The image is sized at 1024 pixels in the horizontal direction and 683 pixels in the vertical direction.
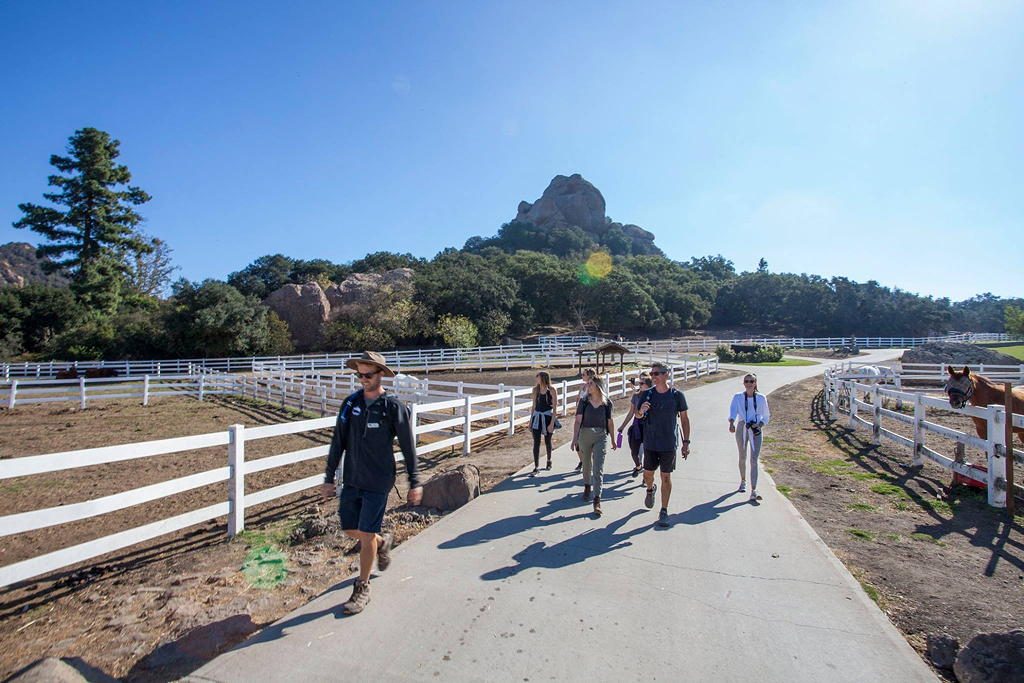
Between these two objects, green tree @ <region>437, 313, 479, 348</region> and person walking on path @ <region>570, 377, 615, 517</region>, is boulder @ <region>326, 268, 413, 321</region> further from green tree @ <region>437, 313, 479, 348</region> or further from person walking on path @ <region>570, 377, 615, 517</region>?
person walking on path @ <region>570, 377, 615, 517</region>

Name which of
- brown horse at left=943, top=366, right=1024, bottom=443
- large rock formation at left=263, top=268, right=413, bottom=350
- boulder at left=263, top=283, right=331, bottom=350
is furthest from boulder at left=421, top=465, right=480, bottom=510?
boulder at left=263, top=283, right=331, bottom=350

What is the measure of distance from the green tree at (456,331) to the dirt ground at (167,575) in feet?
131

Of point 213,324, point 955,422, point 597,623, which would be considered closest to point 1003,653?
point 597,623

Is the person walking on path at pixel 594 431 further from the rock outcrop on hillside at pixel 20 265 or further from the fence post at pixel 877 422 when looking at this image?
the rock outcrop on hillside at pixel 20 265

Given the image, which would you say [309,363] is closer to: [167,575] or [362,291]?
[362,291]

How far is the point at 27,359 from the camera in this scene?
140 feet

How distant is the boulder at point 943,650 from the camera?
3.27 metres

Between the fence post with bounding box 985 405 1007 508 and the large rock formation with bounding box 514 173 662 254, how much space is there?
140 m

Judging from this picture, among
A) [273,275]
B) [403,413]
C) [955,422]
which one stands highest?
[273,275]

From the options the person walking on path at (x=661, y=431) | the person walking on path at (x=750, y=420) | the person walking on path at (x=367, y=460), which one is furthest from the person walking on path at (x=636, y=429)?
the person walking on path at (x=367, y=460)

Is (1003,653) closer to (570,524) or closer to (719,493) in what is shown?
(570,524)

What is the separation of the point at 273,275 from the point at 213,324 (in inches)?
1199

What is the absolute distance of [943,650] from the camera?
3348 mm

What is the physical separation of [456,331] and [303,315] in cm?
1470
